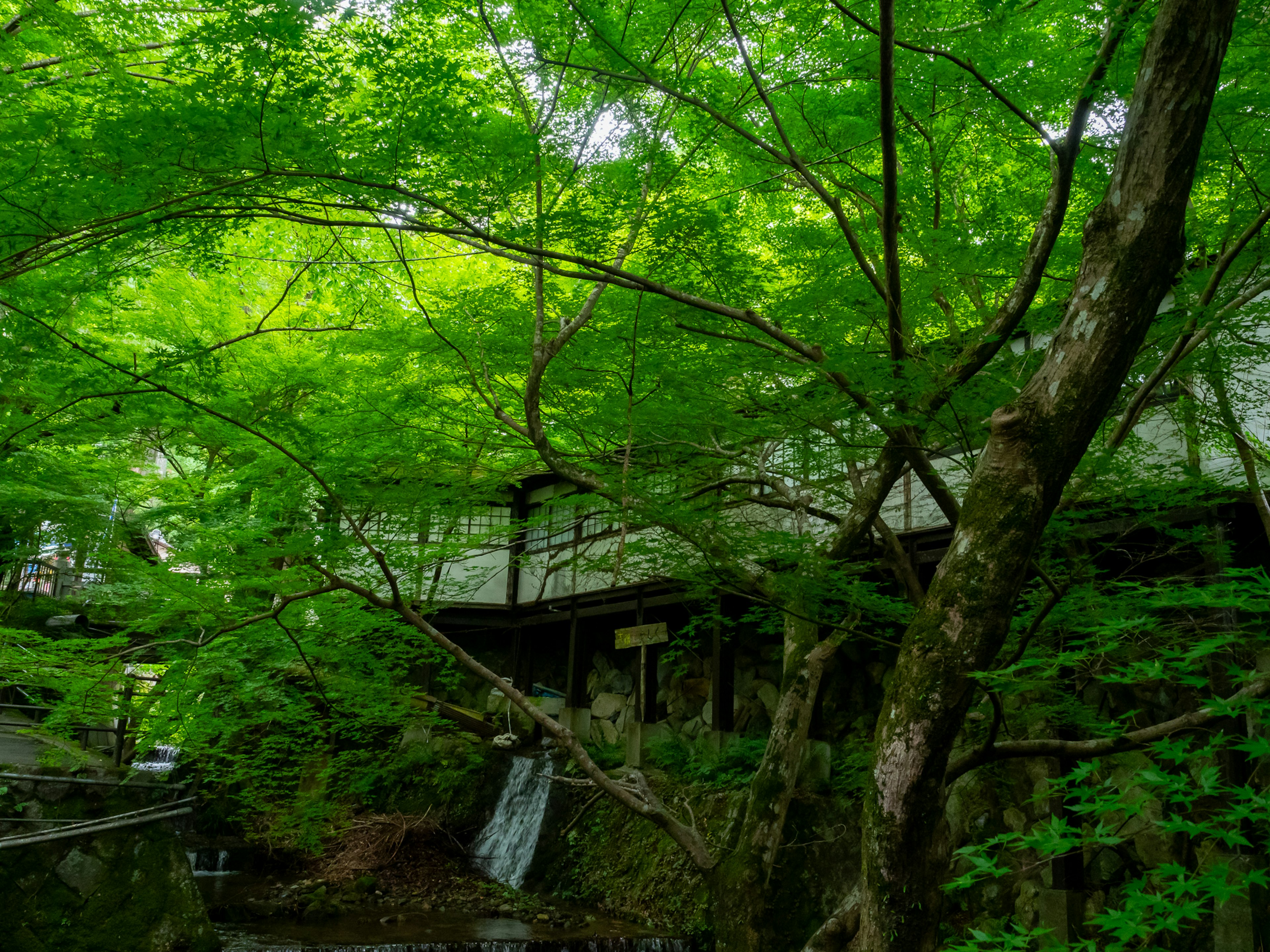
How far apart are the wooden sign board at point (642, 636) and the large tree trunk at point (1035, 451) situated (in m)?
8.24

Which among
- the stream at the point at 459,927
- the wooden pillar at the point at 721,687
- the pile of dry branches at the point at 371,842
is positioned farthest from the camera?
the pile of dry branches at the point at 371,842

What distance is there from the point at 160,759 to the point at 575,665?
7.22 meters

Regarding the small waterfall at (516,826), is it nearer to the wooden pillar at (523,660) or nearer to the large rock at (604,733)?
the large rock at (604,733)

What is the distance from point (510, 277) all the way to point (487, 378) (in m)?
1.19

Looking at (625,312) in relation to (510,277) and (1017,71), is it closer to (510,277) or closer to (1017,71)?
(510,277)

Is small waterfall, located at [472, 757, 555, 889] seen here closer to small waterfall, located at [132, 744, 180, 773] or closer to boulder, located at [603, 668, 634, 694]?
boulder, located at [603, 668, 634, 694]

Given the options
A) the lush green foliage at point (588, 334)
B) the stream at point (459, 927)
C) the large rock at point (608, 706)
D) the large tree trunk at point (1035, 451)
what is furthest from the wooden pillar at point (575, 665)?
the large tree trunk at point (1035, 451)

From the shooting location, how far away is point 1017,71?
5930 mm

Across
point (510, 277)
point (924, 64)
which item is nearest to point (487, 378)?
point (510, 277)

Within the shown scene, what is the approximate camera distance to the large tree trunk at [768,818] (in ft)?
24.6

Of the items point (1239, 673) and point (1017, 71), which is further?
point (1017, 71)

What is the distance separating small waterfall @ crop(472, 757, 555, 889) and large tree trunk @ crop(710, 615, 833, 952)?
4728 millimetres

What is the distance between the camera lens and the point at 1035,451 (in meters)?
3.69

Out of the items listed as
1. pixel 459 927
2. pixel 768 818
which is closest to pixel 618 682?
pixel 459 927
